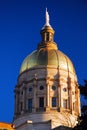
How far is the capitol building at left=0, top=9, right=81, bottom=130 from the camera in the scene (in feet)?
297

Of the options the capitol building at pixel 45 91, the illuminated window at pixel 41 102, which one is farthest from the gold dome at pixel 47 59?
the illuminated window at pixel 41 102

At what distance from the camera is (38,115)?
3580 inches

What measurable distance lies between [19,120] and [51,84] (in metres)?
8.93

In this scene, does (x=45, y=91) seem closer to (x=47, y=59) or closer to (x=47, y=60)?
(x=47, y=60)

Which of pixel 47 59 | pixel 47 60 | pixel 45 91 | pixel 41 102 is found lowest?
pixel 41 102

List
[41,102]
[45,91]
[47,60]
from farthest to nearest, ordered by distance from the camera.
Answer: [47,60]
[45,91]
[41,102]

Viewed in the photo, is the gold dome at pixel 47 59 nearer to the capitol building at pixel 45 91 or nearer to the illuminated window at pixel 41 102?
the capitol building at pixel 45 91

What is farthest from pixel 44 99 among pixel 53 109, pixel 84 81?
pixel 84 81

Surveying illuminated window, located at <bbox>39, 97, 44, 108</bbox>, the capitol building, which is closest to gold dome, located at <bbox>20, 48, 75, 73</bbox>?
the capitol building

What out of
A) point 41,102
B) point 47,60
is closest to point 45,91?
point 41,102

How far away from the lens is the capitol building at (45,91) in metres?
90.6

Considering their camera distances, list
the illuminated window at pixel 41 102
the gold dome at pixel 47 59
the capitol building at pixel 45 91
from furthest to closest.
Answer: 1. the gold dome at pixel 47 59
2. the illuminated window at pixel 41 102
3. the capitol building at pixel 45 91

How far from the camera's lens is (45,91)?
308ft

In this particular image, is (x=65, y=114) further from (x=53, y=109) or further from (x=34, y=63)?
(x=34, y=63)
